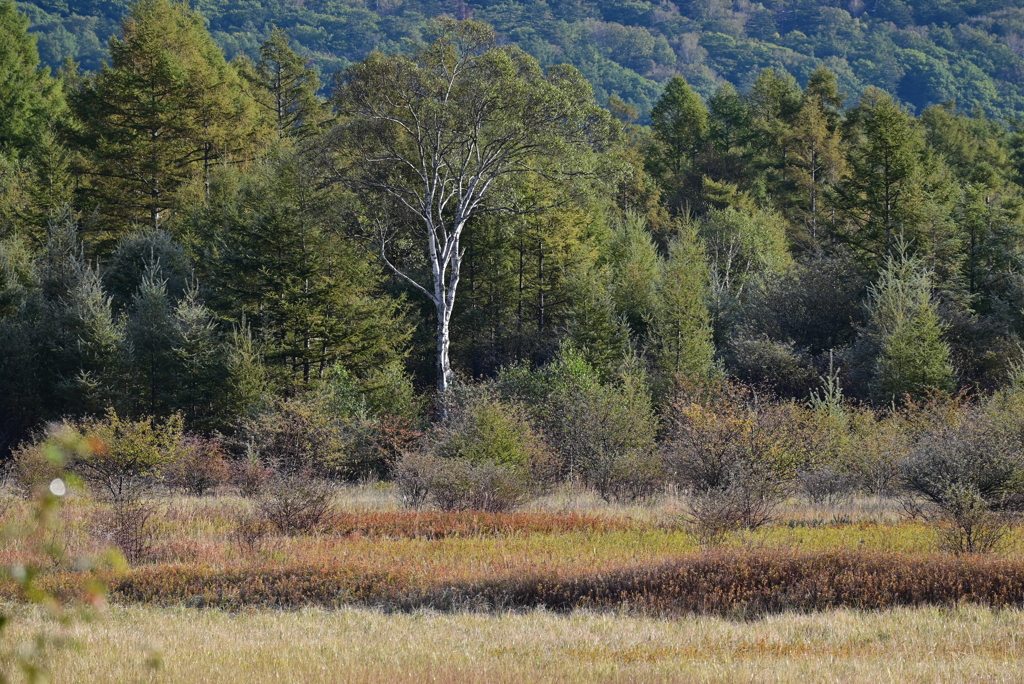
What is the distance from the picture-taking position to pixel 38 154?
1607 inches

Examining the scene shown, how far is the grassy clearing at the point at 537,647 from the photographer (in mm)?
7379

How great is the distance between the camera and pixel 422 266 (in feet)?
125

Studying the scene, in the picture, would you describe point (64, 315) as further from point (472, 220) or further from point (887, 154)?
point (887, 154)

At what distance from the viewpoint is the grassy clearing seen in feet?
24.2

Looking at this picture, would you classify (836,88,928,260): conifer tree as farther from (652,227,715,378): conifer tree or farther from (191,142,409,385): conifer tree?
(191,142,409,385): conifer tree

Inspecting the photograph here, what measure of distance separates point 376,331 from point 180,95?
48.9 ft

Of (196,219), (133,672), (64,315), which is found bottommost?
(64,315)

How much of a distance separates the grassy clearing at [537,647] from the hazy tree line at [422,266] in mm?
12764

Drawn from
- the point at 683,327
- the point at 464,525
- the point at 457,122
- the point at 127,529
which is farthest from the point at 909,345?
the point at 127,529

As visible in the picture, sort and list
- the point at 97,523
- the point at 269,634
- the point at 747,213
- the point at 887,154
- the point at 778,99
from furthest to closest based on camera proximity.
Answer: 1. the point at 778,99
2. the point at 747,213
3. the point at 887,154
4. the point at 97,523
5. the point at 269,634

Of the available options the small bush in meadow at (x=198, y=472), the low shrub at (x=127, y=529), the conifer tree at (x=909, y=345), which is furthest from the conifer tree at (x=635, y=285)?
the low shrub at (x=127, y=529)

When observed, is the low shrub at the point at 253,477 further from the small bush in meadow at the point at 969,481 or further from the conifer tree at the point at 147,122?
the conifer tree at the point at 147,122

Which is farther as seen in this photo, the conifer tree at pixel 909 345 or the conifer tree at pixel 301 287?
the conifer tree at pixel 301 287

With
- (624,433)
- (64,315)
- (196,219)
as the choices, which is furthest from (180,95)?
(624,433)
